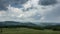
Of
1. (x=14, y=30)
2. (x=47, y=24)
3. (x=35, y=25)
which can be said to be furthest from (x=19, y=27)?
(x=47, y=24)

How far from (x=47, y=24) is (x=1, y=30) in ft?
14.1

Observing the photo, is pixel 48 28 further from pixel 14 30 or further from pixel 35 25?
pixel 14 30

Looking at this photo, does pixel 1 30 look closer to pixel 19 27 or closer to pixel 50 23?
pixel 19 27

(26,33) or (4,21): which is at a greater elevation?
(4,21)

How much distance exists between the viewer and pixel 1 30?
1602 cm

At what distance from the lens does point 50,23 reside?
52.2 feet

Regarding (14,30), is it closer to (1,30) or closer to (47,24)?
(1,30)

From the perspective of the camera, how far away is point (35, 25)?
15805mm

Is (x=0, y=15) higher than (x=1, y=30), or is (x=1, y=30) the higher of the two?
(x=0, y=15)

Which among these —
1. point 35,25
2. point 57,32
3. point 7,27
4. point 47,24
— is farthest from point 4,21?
point 57,32

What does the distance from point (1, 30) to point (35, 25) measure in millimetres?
3201

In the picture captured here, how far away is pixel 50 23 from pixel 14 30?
3435 millimetres

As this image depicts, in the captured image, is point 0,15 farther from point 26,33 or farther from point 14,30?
point 26,33

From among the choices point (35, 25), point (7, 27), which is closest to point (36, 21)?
point (35, 25)
